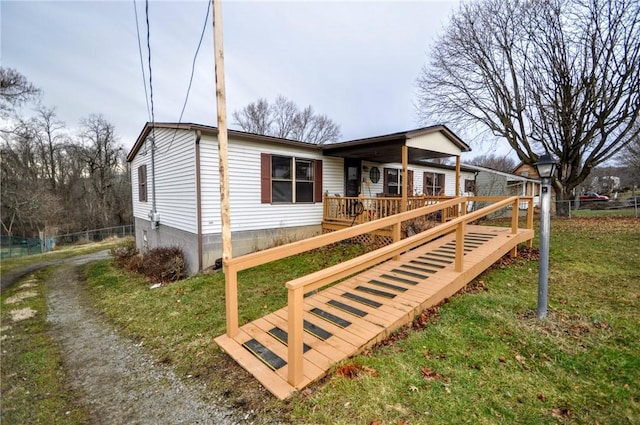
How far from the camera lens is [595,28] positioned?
10.8 meters

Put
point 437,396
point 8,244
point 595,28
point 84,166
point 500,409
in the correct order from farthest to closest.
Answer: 1. point 84,166
2. point 8,244
3. point 595,28
4. point 437,396
5. point 500,409

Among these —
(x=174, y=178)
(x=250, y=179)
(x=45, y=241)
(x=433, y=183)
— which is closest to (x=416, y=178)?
(x=433, y=183)

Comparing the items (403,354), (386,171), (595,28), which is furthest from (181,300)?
(595,28)

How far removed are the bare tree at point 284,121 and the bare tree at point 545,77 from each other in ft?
62.2

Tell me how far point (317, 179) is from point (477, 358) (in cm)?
743

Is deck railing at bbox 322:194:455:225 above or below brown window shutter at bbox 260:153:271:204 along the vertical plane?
below

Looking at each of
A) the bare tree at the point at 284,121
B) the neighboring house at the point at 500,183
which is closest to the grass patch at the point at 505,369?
the neighboring house at the point at 500,183

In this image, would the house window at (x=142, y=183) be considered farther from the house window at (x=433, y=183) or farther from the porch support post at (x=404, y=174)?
the house window at (x=433, y=183)

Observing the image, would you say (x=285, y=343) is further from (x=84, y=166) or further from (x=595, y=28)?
(x=84, y=166)

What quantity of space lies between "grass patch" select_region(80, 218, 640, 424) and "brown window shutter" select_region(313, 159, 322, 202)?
4717mm

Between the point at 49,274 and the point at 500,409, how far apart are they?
1352cm

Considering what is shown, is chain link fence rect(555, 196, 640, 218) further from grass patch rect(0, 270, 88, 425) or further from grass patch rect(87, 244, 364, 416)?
grass patch rect(0, 270, 88, 425)

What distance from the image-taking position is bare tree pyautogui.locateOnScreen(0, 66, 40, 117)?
635 inches

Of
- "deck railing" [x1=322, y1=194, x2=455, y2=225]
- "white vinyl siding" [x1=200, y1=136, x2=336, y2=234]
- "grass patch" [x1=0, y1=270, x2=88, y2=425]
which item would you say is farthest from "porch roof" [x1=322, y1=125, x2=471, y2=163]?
"grass patch" [x1=0, y1=270, x2=88, y2=425]
